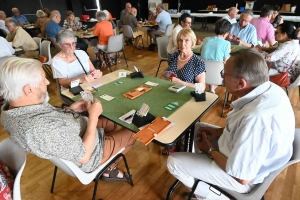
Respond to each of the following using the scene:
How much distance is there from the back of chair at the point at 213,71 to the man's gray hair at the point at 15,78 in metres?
1.93

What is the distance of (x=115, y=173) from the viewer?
1.75 m

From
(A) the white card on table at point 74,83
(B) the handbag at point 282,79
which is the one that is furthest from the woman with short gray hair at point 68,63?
(B) the handbag at point 282,79

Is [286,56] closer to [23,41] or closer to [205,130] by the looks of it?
[205,130]

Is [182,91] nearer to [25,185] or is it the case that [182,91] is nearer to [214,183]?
[214,183]

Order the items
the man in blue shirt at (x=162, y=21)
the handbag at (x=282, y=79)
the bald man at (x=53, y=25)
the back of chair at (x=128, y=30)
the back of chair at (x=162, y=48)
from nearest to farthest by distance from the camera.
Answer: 1. the handbag at (x=282, y=79)
2. the back of chair at (x=162, y=48)
3. the bald man at (x=53, y=25)
4. the back of chair at (x=128, y=30)
5. the man in blue shirt at (x=162, y=21)

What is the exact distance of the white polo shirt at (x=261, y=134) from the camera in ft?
2.92

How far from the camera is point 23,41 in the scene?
3895mm

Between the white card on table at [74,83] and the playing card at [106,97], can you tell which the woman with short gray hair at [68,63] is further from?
the playing card at [106,97]

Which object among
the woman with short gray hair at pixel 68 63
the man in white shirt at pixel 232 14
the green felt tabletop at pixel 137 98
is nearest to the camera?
the green felt tabletop at pixel 137 98

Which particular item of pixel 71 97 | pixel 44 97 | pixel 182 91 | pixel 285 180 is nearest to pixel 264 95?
pixel 182 91

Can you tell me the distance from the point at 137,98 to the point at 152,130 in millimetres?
463

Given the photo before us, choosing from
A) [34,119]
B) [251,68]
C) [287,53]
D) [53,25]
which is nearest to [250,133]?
[251,68]

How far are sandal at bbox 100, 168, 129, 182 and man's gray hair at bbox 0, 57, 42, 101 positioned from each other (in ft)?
3.30

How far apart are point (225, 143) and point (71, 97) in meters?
1.28
